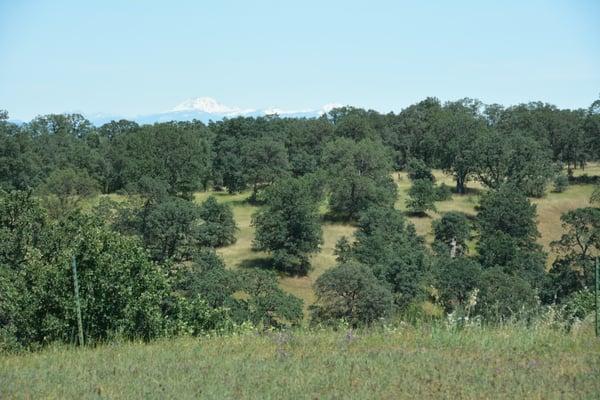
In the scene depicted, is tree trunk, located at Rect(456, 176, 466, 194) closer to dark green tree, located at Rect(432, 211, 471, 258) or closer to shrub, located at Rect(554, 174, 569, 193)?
shrub, located at Rect(554, 174, 569, 193)

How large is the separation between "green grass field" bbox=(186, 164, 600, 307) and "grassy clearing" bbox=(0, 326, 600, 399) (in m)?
35.9

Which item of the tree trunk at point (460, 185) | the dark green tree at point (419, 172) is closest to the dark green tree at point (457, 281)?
the tree trunk at point (460, 185)

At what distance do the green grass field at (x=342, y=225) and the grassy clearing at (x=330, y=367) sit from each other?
118 feet

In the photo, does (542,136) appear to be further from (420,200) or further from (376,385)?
(376,385)

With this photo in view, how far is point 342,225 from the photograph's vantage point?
6500cm

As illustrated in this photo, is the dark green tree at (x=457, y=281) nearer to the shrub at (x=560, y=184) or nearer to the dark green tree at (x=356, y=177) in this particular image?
the dark green tree at (x=356, y=177)

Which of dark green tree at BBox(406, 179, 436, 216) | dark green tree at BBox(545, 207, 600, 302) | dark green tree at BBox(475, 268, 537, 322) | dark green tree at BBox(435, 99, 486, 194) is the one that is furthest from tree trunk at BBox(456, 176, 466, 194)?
dark green tree at BBox(475, 268, 537, 322)

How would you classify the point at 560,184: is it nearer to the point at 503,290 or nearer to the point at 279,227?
the point at 279,227

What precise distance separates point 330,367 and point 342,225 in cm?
5785

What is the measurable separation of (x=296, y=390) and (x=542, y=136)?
303 feet

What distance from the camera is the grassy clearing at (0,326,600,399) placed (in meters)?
6.36

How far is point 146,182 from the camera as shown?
185 feet

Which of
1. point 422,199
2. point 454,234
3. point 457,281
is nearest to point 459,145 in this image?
point 422,199

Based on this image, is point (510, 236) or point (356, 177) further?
point (356, 177)
